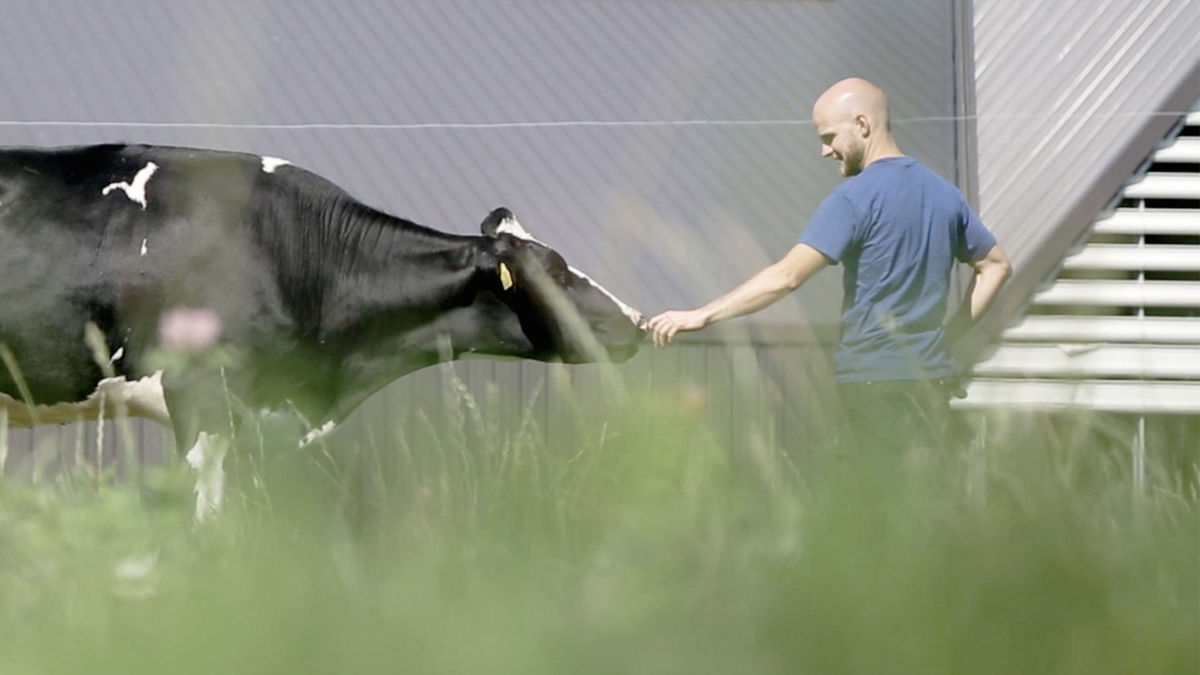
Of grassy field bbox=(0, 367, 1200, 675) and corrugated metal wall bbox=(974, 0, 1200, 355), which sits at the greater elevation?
corrugated metal wall bbox=(974, 0, 1200, 355)

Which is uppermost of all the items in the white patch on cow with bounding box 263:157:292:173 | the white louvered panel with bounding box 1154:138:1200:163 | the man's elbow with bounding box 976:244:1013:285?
the white louvered panel with bounding box 1154:138:1200:163

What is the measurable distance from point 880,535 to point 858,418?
2.72 metres

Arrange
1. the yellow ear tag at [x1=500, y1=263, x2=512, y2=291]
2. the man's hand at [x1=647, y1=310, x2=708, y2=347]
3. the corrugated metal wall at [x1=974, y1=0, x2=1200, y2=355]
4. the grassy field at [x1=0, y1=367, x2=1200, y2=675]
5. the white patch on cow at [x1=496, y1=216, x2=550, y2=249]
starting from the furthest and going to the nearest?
the corrugated metal wall at [x1=974, y1=0, x2=1200, y2=355], the white patch on cow at [x1=496, y1=216, x2=550, y2=249], the yellow ear tag at [x1=500, y1=263, x2=512, y2=291], the man's hand at [x1=647, y1=310, x2=708, y2=347], the grassy field at [x1=0, y1=367, x2=1200, y2=675]

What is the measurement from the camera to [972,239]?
4.59m

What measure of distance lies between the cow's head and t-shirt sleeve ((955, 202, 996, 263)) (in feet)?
7.71

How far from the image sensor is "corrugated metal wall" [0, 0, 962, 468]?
1120 cm

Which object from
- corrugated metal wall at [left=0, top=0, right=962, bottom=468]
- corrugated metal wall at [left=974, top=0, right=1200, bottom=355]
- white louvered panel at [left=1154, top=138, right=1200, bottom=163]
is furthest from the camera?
corrugated metal wall at [left=0, top=0, right=962, bottom=468]

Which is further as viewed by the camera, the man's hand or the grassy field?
the man's hand

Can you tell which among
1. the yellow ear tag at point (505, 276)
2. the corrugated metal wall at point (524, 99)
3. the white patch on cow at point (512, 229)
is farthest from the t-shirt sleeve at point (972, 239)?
the corrugated metal wall at point (524, 99)

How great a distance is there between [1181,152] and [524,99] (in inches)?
192

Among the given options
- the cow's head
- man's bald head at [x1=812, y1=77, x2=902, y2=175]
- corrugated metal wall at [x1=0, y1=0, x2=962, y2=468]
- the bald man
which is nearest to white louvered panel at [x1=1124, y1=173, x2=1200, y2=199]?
corrugated metal wall at [x1=0, y1=0, x2=962, y2=468]

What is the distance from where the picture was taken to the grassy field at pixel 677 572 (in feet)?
4.20

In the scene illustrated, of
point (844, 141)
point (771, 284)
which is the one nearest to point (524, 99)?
point (844, 141)

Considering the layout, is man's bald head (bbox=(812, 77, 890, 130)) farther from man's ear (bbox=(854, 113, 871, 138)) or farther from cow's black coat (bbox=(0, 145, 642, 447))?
cow's black coat (bbox=(0, 145, 642, 447))
